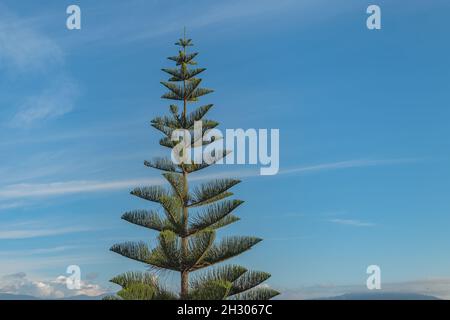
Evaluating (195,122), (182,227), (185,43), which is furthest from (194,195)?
(185,43)

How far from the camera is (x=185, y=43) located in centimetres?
1374

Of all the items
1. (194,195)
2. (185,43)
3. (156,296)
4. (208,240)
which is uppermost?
(185,43)
